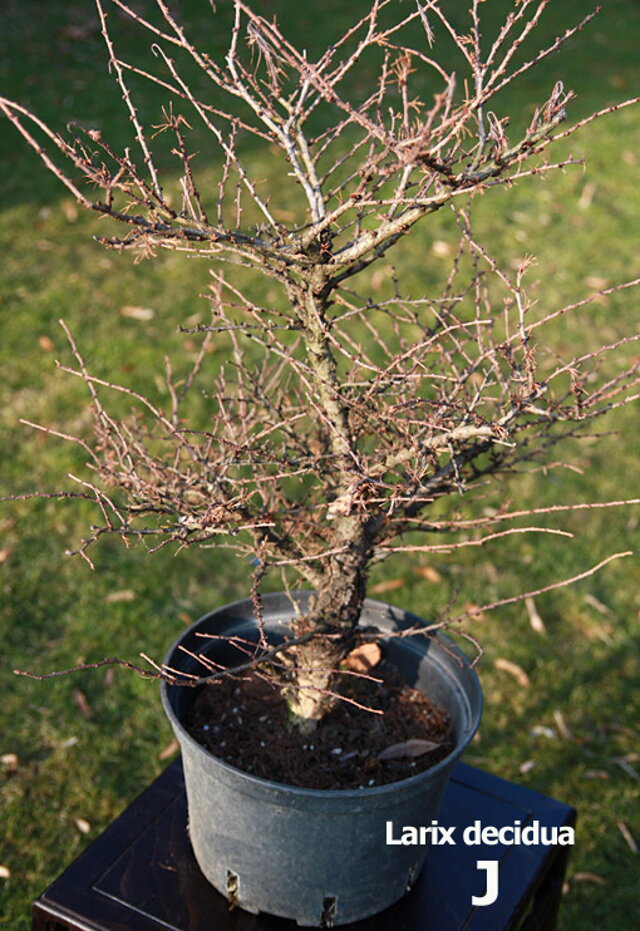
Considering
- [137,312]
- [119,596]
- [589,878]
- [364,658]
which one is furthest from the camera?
[137,312]

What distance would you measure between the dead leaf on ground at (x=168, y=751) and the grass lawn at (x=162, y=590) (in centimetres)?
1

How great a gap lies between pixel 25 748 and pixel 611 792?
215 cm

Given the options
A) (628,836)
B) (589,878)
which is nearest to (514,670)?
(628,836)

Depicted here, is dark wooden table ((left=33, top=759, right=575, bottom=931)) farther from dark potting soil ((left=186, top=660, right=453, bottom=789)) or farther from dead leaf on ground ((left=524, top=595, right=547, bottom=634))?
dead leaf on ground ((left=524, top=595, right=547, bottom=634))

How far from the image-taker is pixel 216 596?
4.14 metres

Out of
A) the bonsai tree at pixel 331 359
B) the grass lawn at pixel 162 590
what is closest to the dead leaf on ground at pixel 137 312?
the grass lawn at pixel 162 590

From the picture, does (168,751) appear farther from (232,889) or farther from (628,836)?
(628,836)

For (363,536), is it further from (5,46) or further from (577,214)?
(5,46)

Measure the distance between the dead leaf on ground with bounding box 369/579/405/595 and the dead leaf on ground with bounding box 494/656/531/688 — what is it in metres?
0.56

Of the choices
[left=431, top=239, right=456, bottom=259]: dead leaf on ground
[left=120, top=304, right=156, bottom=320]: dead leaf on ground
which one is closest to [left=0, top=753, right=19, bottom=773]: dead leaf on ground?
[left=120, top=304, right=156, bottom=320]: dead leaf on ground

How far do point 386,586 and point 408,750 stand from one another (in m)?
1.94

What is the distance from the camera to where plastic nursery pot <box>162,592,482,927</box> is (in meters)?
1.97

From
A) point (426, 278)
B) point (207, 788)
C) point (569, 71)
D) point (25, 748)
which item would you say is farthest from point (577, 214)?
point (207, 788)

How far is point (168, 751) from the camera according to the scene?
3.50 metres
